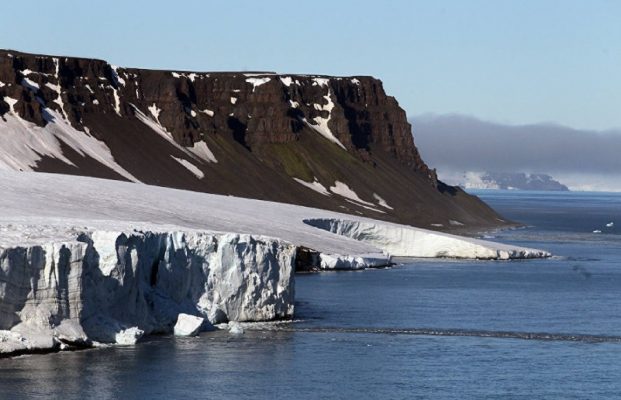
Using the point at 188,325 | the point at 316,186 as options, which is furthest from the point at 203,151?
the point at 188,325

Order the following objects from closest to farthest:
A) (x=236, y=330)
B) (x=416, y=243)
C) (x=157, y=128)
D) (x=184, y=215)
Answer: (x=236, y=330)
(x=184, y=215)
(x=416, y=243)
(x=157, y=128)

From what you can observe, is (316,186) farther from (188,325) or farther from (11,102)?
(188,325)

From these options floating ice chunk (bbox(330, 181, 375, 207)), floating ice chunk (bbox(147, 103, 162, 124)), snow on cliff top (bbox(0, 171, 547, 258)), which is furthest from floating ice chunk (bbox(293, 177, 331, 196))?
snow on cliff top (bbox(0, 171, 547, 258))

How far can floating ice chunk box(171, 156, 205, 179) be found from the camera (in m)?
177

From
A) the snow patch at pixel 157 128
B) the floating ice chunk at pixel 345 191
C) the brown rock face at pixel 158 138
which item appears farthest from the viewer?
the floating ice chunk at pixel 345 191

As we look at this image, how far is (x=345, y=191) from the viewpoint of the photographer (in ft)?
634

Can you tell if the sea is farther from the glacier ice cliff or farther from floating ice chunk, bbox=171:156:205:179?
floating ice chunk, bbox=171:156:205:179

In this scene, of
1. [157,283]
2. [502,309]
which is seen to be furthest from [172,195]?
[157,283]

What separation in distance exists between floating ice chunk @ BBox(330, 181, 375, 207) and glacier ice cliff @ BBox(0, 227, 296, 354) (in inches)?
5236

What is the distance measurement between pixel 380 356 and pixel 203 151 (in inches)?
5657

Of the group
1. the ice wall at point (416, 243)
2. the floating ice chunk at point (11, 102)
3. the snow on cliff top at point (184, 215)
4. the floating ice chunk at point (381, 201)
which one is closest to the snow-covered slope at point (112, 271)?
the snow on cliff top at point (184, 215)

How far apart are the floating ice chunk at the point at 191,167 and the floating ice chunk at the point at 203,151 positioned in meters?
6.13

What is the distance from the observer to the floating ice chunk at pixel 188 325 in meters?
50.0

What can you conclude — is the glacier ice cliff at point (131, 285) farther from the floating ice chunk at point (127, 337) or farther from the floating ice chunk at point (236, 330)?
the floating ice chunk at point (236, 330)
